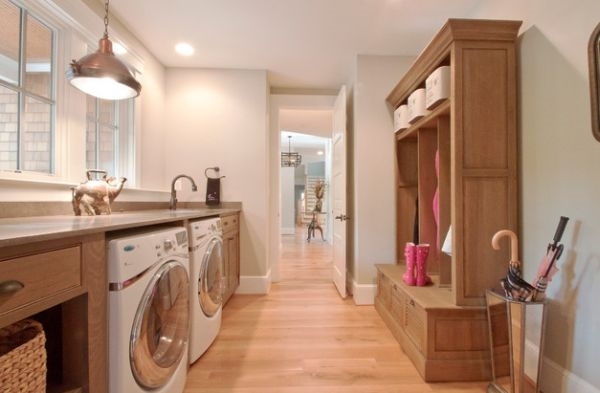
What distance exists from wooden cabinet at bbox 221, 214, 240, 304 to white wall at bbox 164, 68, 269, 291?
19 cm

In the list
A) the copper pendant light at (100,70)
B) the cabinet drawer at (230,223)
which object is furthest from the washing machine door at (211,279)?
the copper pendant light at (100,70)

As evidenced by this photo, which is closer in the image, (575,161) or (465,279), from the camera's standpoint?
(575,161)

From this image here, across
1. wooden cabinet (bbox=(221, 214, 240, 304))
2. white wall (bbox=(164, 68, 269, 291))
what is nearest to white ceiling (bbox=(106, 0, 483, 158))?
white wall (bbox=(164, 68, 269, 291))

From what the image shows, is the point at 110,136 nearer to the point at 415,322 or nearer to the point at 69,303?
the point at 69,303

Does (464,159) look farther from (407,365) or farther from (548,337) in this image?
(407,365)

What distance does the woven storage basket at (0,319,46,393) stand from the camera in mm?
689

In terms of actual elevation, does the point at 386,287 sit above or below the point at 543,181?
below

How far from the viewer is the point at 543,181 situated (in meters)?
1.51

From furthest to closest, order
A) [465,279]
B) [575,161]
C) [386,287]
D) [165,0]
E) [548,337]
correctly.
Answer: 1. [386,287]
2. [165,0]
3. [465,279]
4. [548,337]
5. [575,161]

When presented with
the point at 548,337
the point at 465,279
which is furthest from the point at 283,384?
the point at 548,337

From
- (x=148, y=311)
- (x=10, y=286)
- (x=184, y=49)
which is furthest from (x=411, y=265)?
(x=184, y=49)

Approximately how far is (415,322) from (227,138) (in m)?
2.45

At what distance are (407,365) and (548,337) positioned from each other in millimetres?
754

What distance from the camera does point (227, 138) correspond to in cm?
307
